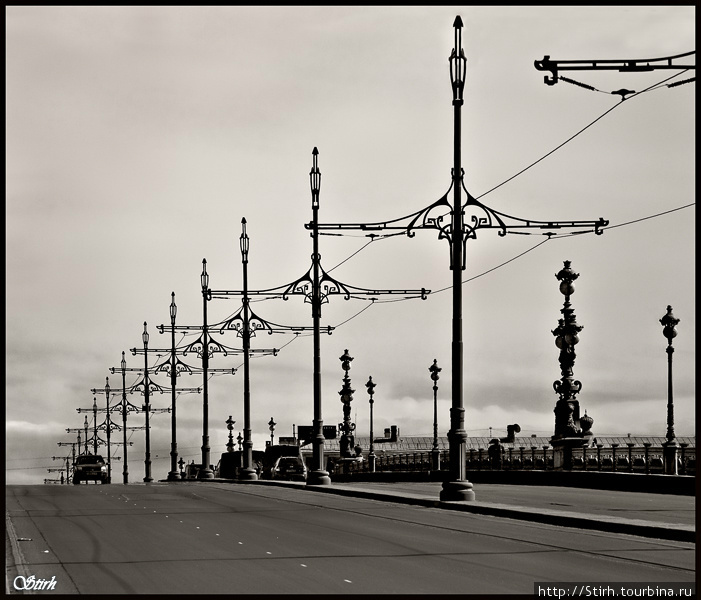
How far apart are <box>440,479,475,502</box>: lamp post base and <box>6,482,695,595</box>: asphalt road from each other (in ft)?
6.14

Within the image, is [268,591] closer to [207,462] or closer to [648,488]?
[648,488]

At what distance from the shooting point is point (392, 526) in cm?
2370

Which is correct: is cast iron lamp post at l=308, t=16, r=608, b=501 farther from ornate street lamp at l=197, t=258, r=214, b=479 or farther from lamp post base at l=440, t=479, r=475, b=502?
ornate street lamp at l=197, t=258, r=214, b=479

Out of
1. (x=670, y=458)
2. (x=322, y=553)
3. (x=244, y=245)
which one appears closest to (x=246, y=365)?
(x=244, y=245)

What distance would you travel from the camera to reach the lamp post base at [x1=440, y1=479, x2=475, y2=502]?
30.6m

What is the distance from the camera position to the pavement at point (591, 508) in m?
21.5

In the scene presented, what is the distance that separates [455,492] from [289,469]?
164 feet

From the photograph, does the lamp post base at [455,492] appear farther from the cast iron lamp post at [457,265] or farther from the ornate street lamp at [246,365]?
the ornate street lamp at [246,365]

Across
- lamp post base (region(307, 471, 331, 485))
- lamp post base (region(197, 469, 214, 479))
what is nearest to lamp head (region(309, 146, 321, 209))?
lamp post base (region(307, 471, 331, 485))

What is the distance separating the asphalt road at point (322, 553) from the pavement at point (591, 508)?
457mm

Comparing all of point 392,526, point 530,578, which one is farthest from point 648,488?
point 530,578

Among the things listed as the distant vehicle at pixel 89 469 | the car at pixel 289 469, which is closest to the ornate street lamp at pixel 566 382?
the car at pixel 289 469

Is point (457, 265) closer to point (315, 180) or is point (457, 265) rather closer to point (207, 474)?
point (315, 180)

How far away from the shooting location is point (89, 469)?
3231 inches
